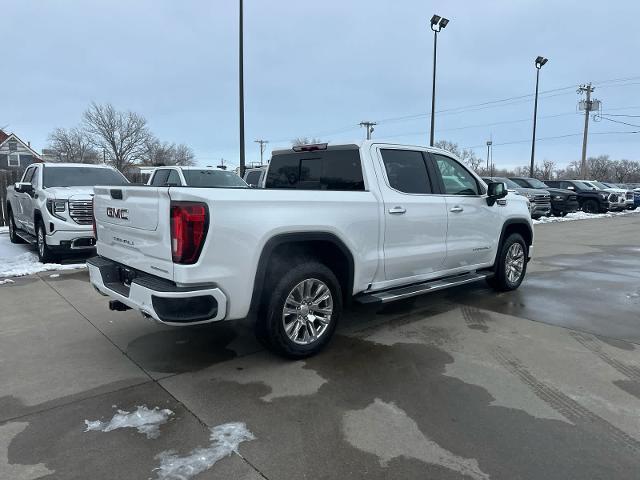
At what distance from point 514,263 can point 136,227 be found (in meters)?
5.21

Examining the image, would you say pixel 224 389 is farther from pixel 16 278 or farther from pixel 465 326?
pixel 16 278

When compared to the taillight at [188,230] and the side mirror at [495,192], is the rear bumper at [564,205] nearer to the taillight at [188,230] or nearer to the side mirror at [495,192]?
the side mirror at [495,192]

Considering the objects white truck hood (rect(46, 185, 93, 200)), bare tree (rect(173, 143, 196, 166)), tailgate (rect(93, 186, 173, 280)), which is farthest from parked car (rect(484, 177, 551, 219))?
bare tree (rect(173, 143, 196, 166))

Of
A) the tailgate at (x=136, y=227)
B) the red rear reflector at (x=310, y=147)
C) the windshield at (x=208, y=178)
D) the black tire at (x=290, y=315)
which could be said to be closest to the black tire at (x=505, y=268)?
the red rear reflector at (x=310, y=147)

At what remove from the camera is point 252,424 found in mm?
3195

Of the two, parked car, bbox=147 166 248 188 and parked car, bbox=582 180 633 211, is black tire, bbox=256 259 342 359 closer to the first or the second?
parked car, bbox=147 166 248 188

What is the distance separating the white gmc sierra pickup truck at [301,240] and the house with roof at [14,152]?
65069 millimetres

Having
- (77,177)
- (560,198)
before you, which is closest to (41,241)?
(77,177)

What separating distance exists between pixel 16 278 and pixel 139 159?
47.2 m

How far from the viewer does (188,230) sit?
3441 millimetres

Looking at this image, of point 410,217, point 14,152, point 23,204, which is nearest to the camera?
point 410,217

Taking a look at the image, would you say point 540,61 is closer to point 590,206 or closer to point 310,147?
point 590,206

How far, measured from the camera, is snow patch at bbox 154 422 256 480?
2.69 meters

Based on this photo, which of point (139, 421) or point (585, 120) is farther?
point (585, 120)
